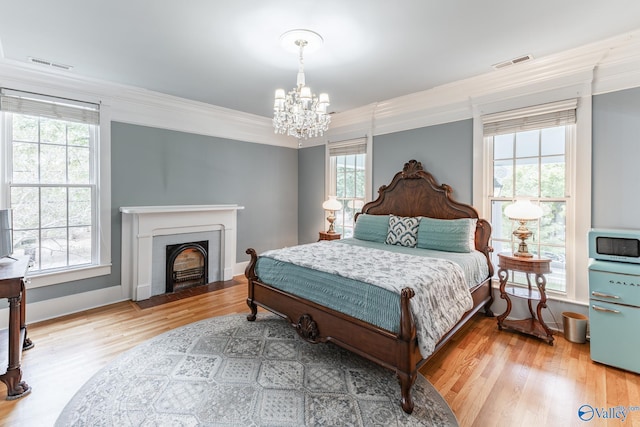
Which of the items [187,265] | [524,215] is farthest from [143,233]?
[524,215]

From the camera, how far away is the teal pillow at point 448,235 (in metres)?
3.27

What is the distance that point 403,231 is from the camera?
3717 mm

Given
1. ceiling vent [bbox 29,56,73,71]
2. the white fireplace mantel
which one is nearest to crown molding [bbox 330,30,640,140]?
the white fireplace mantel

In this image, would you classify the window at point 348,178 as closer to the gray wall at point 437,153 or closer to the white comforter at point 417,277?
the gray wall at point 437,153

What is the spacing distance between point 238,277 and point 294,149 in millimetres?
2623

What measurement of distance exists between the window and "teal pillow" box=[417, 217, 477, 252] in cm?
136

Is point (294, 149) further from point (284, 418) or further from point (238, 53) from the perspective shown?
point (284, 418)

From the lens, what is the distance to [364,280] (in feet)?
7.09

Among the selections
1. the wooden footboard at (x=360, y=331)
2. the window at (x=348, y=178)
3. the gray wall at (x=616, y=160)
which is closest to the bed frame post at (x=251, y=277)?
the wooden footboard at (x=360, y=331)

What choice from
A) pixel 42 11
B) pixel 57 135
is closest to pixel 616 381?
pixel 42 11

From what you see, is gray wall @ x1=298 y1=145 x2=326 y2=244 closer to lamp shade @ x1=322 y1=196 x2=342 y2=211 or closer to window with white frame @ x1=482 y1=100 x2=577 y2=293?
lamp shade @ x1=322 y1=196 x2=342 y2=211

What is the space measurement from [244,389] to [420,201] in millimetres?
3020

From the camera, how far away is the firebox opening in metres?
4.14

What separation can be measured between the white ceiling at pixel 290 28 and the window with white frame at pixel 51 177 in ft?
1.61
